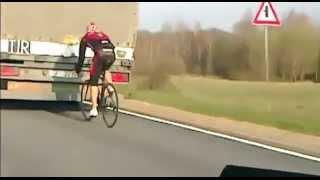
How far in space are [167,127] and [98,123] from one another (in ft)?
6.79

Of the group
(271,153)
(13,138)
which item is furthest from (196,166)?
(13,138)

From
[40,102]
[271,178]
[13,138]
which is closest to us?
[271,178]

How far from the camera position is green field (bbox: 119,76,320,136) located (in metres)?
15.5

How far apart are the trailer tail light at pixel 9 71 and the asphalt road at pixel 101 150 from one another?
0.28 meters

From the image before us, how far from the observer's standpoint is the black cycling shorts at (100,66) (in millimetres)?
10199

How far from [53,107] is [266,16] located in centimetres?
812

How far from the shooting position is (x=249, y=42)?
31.1 m

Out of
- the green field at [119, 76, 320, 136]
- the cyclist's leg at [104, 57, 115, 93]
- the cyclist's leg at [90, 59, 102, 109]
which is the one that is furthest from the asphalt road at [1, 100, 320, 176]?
the green field at [119, 76, 320, 136]

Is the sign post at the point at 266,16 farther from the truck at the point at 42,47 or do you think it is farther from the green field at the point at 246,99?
the truck at the point at 42,47

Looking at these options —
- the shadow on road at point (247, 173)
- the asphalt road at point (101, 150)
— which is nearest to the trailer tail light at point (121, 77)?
the asphalt road at point (101, 150)

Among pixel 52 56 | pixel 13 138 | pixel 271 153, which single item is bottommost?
pixel 271 153

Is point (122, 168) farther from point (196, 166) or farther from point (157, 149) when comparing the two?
point (157, 149)

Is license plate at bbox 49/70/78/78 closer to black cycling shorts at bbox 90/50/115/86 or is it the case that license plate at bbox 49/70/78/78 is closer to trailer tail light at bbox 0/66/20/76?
trailer tail light at bbox 0/66/20/76

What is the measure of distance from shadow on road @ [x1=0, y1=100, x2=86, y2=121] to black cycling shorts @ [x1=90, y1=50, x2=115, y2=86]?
1.72ft
